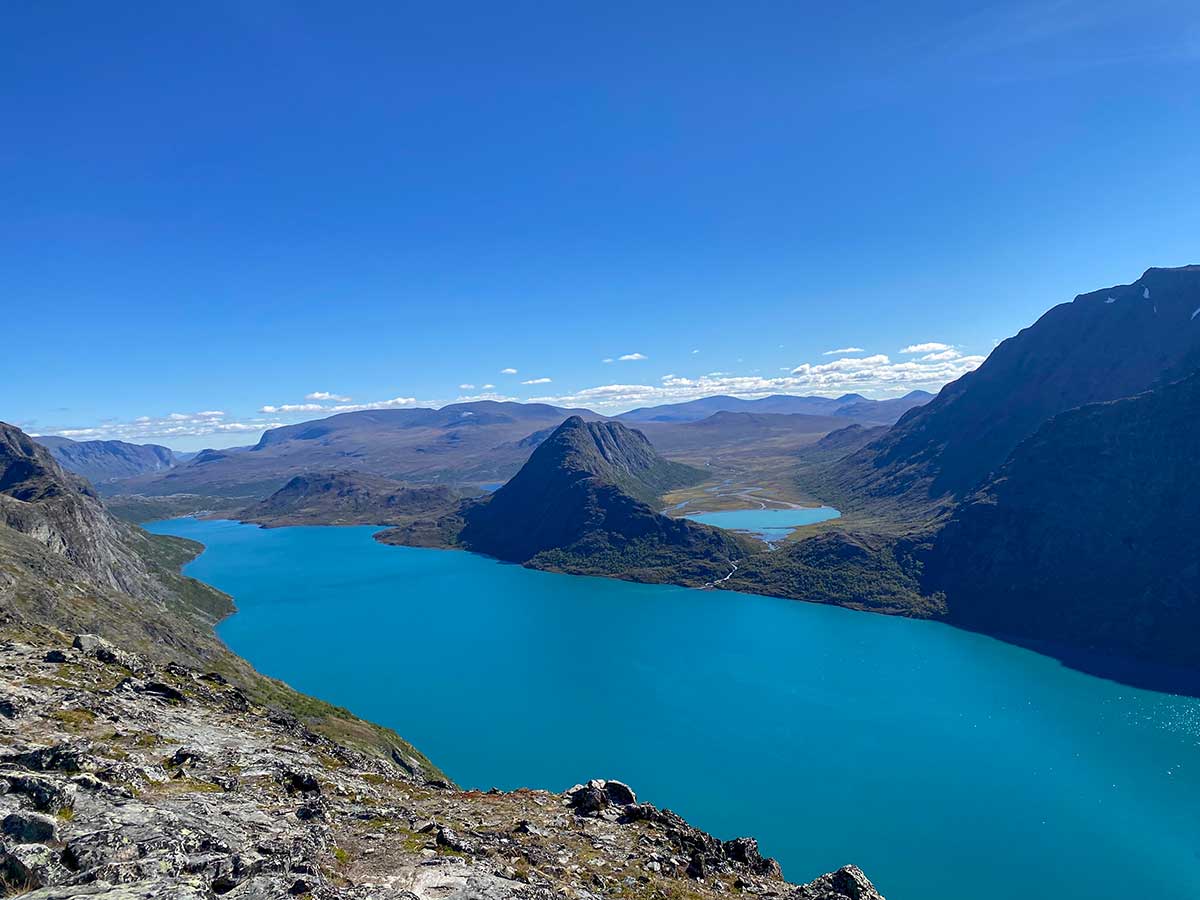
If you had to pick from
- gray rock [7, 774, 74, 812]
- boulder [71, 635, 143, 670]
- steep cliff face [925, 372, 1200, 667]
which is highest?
gray rock [7, 774, 74, 812]

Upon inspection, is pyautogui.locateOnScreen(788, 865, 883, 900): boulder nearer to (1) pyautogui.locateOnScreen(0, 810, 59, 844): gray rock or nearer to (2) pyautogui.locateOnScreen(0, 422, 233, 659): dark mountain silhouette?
(1) pyautogui.locateOnScreen(0, 810, 59, 844): gray rock

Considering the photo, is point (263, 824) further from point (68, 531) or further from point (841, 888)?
point (68, 531)

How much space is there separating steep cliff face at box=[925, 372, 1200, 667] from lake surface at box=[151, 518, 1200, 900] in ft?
74.5

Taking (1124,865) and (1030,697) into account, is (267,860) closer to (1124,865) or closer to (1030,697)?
(1124,865)

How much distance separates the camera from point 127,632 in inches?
3521

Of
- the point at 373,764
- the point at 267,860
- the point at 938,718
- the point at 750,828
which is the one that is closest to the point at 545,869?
the point at 267,860

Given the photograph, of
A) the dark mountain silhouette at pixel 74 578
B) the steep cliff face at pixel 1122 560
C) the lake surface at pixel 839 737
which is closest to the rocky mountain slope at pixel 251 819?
the dark mountain silhouette at pixel 74 578

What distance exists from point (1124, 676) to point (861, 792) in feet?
295

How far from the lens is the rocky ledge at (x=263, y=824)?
68.7 ft

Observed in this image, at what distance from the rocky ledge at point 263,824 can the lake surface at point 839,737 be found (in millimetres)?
58853

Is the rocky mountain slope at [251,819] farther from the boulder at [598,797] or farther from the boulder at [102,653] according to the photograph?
the boulder at [102,653]

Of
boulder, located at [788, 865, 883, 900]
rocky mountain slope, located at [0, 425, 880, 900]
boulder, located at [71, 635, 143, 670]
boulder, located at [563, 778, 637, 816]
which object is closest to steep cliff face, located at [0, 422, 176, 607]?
boulder, located at [71, 635, 143, 670]

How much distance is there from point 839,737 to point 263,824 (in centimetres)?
10955

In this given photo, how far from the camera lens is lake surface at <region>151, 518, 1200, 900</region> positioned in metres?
82.2
